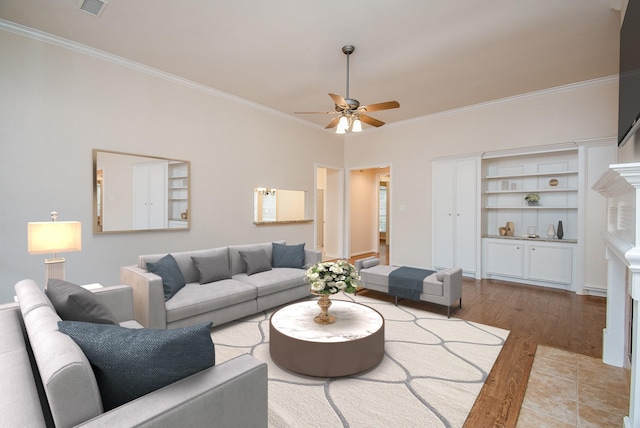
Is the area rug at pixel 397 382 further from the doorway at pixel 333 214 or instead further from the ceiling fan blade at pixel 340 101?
the doorway at pixel 333 214

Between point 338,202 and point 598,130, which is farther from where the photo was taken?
point 338,202

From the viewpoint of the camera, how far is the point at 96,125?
3.78 metres

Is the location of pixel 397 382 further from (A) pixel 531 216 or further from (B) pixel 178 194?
(A) pixel 531 216

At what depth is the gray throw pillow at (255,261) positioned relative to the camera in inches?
154

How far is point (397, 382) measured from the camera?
225 cm

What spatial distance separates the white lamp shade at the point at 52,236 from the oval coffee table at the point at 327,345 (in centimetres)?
189

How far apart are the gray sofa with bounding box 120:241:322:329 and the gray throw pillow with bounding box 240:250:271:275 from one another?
0.19ft

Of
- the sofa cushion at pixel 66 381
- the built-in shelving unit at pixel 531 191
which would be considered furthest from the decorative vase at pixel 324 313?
the built-in shelving unit at pixel 531 191

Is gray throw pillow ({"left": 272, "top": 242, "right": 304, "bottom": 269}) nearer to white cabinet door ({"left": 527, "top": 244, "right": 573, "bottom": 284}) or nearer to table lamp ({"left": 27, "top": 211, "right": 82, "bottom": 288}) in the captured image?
table lamp ({"left": 27, "top": 211, "right": 82, "bottom": 288})

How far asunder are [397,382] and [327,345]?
0.58m

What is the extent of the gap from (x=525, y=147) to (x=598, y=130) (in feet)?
2.97

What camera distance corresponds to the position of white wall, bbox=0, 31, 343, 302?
326cm

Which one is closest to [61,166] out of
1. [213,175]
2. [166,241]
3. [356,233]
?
[166,241]

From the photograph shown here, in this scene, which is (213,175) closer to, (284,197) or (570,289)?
(284,197)
